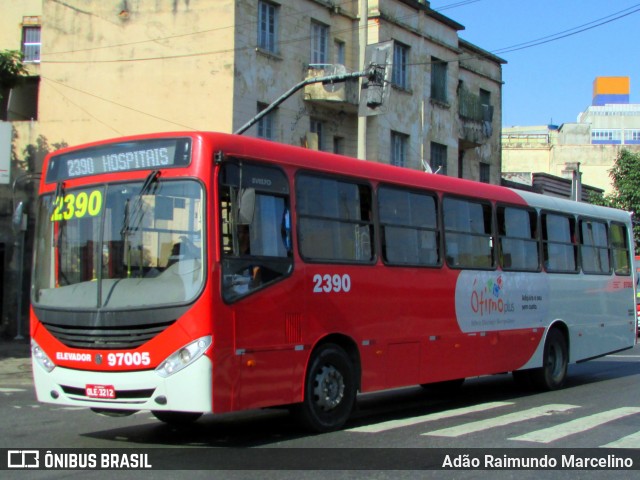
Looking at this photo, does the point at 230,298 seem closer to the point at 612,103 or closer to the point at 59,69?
the point at 59,69

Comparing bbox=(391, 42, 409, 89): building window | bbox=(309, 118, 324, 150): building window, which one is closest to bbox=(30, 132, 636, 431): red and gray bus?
bbox=(309, 118, 324, 150): building window

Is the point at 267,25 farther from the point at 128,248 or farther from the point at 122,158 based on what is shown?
the point at 128,248

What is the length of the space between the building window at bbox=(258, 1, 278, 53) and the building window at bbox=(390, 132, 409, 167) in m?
6.25

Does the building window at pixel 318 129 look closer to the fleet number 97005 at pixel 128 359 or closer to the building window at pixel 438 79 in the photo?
the building window at pixel 438 79

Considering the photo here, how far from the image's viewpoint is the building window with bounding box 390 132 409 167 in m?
28.9

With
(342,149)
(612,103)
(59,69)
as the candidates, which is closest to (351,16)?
(342,149)

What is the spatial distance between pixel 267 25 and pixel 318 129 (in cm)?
360

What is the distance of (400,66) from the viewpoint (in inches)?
1159

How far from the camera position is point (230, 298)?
8.38 meters

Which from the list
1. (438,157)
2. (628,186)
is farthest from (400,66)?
(628,186)

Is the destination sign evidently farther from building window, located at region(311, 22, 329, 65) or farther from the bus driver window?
building window, located at region(311, 22, 329, 65)

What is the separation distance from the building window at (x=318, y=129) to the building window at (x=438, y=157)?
6313 mm

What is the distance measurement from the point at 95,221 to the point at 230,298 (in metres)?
1.68

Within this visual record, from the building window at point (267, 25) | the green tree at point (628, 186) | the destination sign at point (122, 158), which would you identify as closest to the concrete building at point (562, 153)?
the green tree at point (628, 186)
